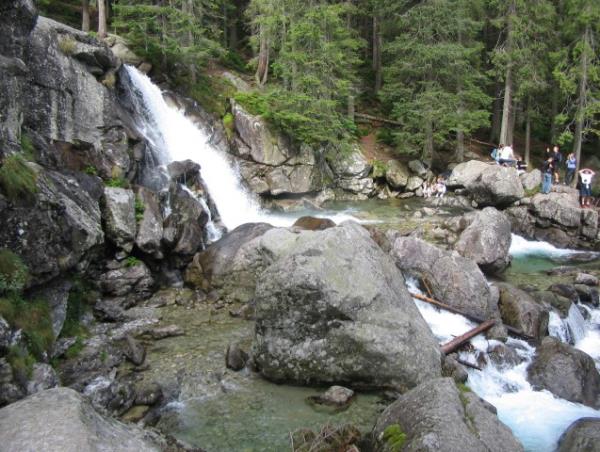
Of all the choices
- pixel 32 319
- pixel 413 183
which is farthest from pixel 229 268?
pixel 413 183

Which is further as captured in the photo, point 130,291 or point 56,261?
point 130,291

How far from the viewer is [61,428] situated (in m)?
4.87

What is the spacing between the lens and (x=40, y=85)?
556 inches

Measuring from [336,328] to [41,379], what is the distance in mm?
5176

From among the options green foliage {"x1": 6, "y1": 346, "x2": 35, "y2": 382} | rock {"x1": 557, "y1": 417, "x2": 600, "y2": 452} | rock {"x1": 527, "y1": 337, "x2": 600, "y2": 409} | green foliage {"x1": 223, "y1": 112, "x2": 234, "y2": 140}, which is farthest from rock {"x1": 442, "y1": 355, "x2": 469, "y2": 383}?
green foliage {"x1": 223, "y1": 112, "x2": 234, "y2": 140}

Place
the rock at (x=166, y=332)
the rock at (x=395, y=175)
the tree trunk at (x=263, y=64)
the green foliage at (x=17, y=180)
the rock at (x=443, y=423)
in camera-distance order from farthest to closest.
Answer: the tree trunk at (x=263, y=64)
the rock at (x=395, y=175)
the rock at (x=166, y=332)
the green foliage at (x=17, y=180)
the rock at (x=443, y=423)

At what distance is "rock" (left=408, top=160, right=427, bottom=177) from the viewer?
99.6 ft

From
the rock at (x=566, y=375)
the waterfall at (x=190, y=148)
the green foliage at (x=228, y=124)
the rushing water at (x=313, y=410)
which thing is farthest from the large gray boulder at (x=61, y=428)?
the green foliage at (x=228, y=124)

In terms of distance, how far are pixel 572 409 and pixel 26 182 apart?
11893 mm

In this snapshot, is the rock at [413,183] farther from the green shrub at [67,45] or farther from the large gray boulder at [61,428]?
the large gray boulder at [61,428]

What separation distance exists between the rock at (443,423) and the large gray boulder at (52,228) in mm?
7457

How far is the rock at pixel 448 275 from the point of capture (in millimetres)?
12625

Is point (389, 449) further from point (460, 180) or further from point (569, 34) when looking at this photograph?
point (569, 34)

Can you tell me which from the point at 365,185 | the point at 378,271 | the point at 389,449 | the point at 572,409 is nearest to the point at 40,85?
the point at 378,271
